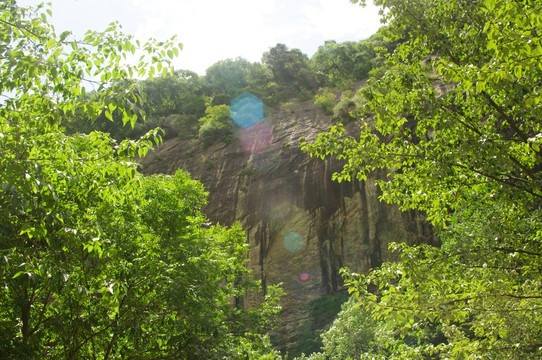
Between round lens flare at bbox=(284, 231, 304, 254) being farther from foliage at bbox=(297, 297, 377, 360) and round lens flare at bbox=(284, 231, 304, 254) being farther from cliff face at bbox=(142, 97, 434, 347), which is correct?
foliage at bbox=(297, 297, 377, 360)

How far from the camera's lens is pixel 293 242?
28.2 metres

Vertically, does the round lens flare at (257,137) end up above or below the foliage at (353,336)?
above

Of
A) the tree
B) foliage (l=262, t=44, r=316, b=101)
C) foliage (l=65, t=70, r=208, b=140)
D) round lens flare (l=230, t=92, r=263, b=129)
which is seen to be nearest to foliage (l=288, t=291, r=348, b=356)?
round lens flare (l=230, t=92, r=263, b=129)

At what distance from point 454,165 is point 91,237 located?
15.9 feet

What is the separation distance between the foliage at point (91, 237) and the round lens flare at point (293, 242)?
13.0 metres

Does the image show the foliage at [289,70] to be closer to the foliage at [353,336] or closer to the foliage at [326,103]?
the foliage at [326,103]

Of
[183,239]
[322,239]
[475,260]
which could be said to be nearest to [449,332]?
[475,260]

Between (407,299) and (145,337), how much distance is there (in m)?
5.43

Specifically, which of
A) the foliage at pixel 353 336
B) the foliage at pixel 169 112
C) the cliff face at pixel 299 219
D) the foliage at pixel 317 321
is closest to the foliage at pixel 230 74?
the foliage at pixel 169 112

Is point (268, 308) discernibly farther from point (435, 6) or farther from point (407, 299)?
point (435, 6)

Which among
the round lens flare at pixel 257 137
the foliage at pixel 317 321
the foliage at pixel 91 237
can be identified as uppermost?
the round lens flare at pixel 257 137

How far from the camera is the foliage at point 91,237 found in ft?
13.8

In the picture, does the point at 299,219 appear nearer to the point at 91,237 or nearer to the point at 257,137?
the point at 257,137

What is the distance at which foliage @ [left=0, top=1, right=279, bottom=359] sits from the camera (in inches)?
165
